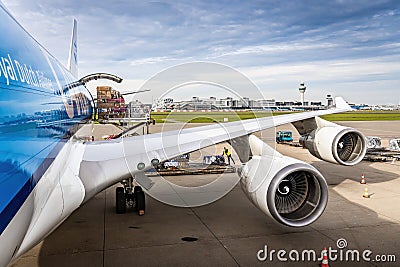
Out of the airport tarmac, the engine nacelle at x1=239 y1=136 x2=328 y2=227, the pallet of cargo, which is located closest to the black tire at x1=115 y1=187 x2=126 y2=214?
the airport tarmac

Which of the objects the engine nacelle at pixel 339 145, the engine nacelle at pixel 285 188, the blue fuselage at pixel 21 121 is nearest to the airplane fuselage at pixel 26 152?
the blue fuselage at pixel 21 121

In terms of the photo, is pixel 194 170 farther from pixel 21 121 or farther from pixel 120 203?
pixel 21 121

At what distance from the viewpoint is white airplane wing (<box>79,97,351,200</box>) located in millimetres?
6881

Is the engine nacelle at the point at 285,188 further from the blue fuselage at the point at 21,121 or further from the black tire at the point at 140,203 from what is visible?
the blue fuselage at the point at 21,121

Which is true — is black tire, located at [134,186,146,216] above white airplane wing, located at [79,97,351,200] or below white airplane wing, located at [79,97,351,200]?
below

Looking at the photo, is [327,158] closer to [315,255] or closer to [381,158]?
[315,255]

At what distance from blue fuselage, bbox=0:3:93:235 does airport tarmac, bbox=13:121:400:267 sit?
99.3 inches

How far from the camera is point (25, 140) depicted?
3.78 meters

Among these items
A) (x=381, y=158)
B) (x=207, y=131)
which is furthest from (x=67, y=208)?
(x=381, y=158)

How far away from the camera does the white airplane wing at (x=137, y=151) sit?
6881 millimetres

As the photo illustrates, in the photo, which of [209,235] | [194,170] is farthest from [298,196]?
[194,170]

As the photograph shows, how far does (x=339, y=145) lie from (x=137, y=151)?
6.05m

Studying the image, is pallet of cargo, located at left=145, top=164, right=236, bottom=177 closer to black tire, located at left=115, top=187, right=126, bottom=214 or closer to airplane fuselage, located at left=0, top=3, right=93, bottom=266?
black tire, located at left=115, top=187, right=126, bottom=214

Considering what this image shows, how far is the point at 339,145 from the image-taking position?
10.9m
